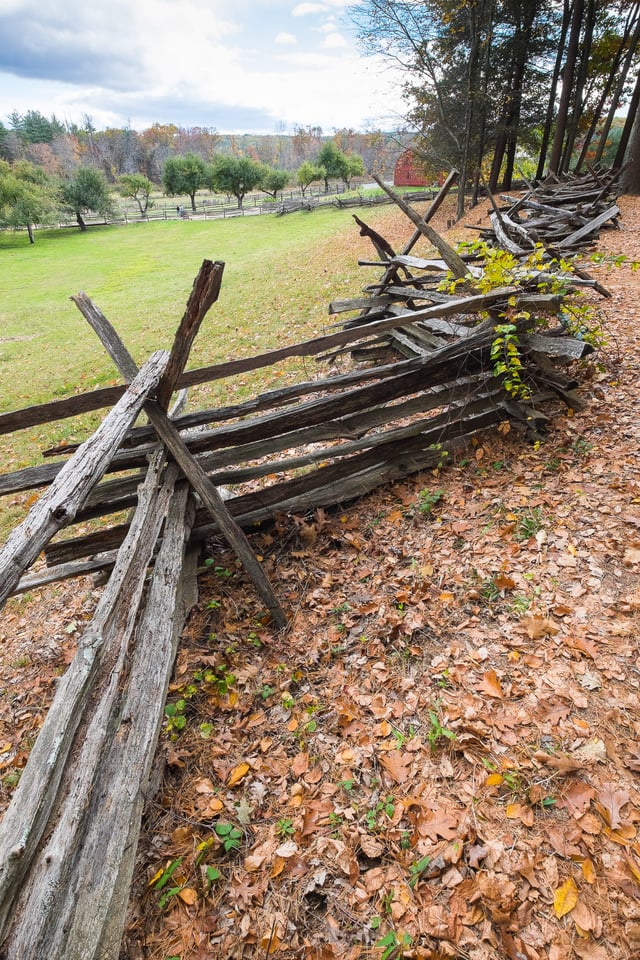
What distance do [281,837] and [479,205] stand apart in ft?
72.9

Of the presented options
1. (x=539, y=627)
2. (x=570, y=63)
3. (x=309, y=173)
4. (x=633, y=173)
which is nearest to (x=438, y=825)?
(x=539, y=627)

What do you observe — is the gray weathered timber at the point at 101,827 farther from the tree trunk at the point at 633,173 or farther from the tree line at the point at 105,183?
the tree line at the point at 105,183

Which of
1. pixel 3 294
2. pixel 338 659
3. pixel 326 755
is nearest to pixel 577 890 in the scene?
pixel 326 755

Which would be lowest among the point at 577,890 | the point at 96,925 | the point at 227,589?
the point at 227,589

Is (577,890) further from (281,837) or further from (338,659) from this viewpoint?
(338,659)

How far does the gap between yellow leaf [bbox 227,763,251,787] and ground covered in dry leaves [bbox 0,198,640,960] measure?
11mm

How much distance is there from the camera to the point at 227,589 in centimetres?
400

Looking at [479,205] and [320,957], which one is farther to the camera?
[479,205]

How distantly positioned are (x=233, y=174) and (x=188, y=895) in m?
55.4

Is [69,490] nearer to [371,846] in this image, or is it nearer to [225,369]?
[225,369]

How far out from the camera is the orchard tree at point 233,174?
45.7 m

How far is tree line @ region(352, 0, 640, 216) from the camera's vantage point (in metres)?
15.4

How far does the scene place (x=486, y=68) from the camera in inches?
648

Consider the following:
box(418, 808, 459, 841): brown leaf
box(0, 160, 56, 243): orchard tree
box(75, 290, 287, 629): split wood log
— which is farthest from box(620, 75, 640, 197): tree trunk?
box(0, 160, 56, 243): orchard tree
